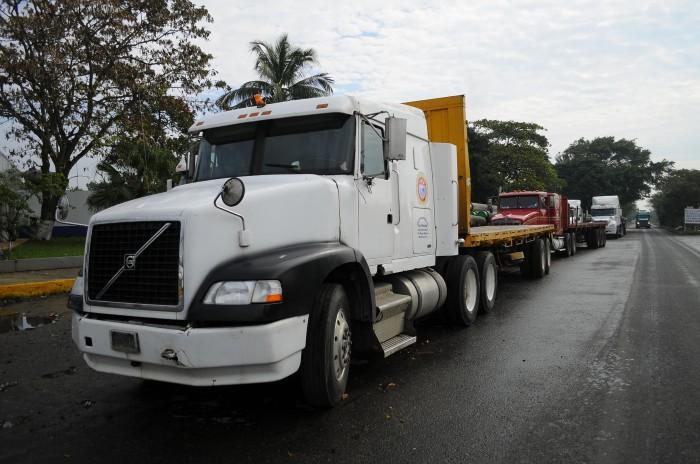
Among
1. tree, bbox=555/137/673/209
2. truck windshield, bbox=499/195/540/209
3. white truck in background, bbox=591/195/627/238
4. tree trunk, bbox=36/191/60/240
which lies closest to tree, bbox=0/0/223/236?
tree trunk, bbox=36/191/60/240

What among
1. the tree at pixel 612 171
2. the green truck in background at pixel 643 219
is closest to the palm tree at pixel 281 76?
the tree at pixel 612 171

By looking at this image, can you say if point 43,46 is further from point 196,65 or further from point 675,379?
point 675,379

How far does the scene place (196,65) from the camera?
2095cm

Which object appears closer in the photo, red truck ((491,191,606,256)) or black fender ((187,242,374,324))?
black fender ((187,242,374,324))

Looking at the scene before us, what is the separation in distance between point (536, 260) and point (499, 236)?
4646 millimetres

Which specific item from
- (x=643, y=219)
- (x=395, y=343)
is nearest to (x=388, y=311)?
(x=395, y=343)

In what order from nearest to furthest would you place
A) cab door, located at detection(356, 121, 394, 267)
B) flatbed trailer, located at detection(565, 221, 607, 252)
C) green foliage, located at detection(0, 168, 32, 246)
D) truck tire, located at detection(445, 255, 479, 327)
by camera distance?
cab door, located at detection(356, 121, 394, 267) → truck tire, located at detection(445, 255, 479, 327) → green foliage, located at detection(0, 168, 32, 246) → flatbed trailer, located at detection(565, 221, 607, 252)

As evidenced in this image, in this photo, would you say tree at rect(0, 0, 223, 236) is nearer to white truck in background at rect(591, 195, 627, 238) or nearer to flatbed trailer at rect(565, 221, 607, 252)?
flatbed trailer at rect(565, 221, 607, 252)

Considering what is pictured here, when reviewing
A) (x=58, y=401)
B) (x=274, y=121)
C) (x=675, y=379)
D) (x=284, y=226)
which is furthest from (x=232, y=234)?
(x=675, y=379)

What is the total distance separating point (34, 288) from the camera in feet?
33.6

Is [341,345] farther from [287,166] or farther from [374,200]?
[287,166]

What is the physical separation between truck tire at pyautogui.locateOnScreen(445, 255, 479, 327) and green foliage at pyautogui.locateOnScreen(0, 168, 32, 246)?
1374 cm

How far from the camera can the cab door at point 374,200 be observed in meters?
4.98

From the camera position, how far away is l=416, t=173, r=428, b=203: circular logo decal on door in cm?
638
